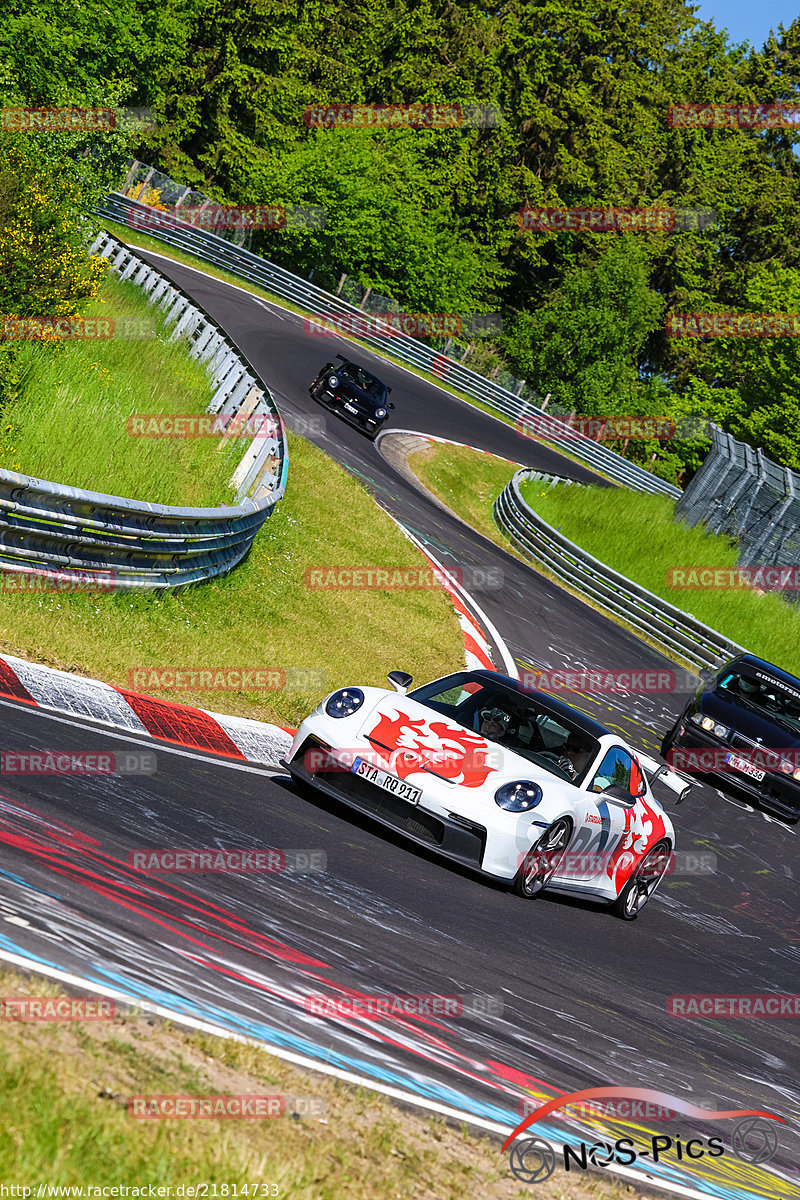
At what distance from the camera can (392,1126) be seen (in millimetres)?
4430

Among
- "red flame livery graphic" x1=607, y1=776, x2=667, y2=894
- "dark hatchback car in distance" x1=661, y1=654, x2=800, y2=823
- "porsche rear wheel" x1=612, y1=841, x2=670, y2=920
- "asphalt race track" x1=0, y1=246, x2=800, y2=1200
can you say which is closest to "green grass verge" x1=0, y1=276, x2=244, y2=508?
"asphalt race track" x1=0, y1=246, x2=800, y2=1200

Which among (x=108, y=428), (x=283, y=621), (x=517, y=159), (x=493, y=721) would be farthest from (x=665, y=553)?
(x=517, y=159)

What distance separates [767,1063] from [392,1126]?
13.4 ft

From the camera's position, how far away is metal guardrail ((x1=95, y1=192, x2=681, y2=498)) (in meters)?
39.3

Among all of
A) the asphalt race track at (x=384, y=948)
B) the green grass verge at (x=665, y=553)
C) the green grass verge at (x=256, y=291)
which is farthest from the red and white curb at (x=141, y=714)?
the green grass verge at (x=256, y=291)

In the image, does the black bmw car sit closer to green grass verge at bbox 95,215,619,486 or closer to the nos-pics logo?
green grass verge at bbox 95,215,619,486

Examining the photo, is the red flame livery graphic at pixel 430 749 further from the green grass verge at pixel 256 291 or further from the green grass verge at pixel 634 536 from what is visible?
the green grass verge at pixel 256 291

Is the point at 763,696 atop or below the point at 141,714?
atop

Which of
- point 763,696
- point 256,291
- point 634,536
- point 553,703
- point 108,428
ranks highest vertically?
point 256,291

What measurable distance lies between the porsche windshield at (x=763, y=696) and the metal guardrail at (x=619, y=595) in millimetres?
5785

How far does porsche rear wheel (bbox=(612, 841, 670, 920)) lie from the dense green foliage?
1545 inches

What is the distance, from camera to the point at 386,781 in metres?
8.32

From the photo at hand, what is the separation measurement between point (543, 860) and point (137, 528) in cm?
506

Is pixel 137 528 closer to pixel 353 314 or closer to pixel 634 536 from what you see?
pixel 634 536
